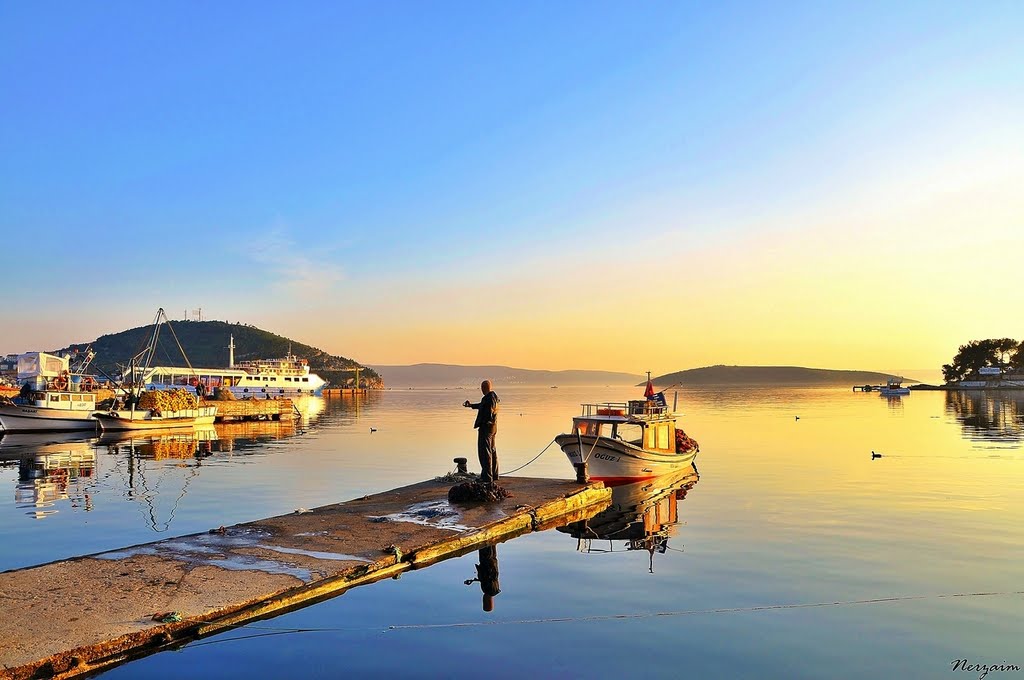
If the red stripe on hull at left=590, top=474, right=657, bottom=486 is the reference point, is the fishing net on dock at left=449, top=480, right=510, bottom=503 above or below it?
above

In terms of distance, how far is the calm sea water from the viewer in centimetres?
1127

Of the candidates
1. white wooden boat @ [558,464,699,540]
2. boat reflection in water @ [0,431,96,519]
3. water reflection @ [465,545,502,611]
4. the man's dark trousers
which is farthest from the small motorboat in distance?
boat reflection in water @ [0,431,96,519]

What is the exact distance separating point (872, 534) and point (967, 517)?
5384 mm

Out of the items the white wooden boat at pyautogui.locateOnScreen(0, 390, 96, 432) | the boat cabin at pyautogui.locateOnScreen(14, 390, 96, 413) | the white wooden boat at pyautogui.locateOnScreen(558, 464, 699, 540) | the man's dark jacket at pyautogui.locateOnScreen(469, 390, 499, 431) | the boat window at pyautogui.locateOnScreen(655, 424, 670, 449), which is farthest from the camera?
the boat cabin at pyautogui.locateOnScreen(14, 390, 96, 413)

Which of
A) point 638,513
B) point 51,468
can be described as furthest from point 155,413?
point 638,513

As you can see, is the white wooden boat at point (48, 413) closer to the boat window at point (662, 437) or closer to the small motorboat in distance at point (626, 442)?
the small motorboat in distance at point (626, 442)

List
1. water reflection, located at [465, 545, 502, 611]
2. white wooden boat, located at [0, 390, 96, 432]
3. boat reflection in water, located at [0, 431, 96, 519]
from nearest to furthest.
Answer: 1. water reflection, located at [465, 545, 502, 611]
2. boat reflection in water, located at [0, 431, 96, 519]
3. white wooden boat, located at [0, 390, 96, 432]

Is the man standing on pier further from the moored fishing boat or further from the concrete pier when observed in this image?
the moored fishing boat

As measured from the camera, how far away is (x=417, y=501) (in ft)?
70.2

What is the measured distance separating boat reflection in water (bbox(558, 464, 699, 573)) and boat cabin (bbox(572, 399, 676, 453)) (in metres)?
1.82

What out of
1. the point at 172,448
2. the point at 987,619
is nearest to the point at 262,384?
the point at 172,448

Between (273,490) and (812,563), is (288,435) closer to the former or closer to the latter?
(273,490)

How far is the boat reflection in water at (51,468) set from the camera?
1076 inches

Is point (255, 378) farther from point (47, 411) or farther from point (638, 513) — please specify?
point (638, 513)
